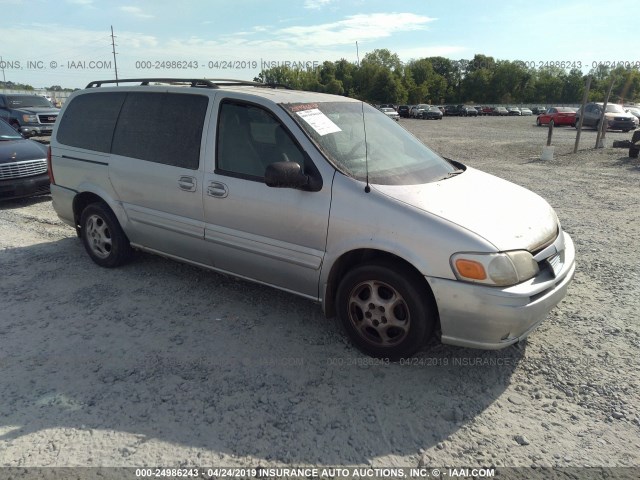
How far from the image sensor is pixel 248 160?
3660 mm

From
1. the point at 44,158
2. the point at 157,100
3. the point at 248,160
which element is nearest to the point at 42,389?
the point at 248,160

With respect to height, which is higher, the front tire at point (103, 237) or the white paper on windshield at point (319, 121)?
the white paper on windshield at point (319, 121)

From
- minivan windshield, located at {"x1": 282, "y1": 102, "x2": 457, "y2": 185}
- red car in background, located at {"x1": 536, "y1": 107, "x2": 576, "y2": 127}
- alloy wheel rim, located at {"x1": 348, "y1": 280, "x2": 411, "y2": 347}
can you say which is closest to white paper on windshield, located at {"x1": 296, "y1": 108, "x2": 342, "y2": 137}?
minivan windshield, located at {"x1": 282, "y1": 102, "x2": 457, "y2": 185}

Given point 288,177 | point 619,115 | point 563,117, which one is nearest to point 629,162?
point 288,177

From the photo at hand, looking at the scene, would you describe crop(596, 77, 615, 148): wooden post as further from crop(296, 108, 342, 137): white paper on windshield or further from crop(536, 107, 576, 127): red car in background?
crop(536, 107, 576, 127): red car in background

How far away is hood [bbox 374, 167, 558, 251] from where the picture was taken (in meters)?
2.89

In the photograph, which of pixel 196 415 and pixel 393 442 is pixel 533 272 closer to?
pixel 393 442

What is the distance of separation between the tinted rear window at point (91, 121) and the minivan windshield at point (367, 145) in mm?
2107

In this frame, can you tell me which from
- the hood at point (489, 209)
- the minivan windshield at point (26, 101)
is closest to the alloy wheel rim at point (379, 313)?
the hood at point (489, 209)

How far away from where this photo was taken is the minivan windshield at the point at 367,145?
3.37 metres

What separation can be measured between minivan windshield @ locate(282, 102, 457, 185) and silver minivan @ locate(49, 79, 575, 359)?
0.02 meters

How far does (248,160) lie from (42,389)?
2.10 metres

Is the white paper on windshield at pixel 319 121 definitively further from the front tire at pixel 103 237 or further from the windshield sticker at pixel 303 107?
the front tire at pixel 103 237

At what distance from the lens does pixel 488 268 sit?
2734mm
